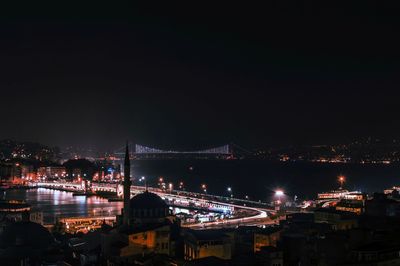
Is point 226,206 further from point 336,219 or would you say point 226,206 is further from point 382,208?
point 336,219

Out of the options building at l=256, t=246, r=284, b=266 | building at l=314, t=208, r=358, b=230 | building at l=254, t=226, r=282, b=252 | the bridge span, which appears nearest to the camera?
building at l=256, t=246, r=284, b=266

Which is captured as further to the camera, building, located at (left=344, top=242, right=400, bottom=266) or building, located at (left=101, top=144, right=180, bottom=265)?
building, located at (left=101, top=144, right=180, bottom=265)

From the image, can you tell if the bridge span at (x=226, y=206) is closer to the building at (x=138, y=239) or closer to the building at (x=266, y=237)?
the building at (x=138, y=239)

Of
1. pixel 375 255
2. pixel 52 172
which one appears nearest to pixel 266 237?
pixel 375 255

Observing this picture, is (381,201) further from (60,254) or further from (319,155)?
(319,155)

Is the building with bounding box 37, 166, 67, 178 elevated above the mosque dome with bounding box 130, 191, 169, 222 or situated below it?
above

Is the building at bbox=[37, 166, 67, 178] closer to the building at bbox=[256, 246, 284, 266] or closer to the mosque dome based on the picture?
the mosque dome

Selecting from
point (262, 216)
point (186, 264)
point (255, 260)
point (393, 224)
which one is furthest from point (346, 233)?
point (262, 216)

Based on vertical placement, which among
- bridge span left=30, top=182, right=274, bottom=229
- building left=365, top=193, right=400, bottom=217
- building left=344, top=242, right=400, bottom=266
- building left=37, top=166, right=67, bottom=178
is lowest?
bridge span left=30, top=182, right=274, bottom=229

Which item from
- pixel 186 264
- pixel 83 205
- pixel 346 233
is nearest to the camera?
pixel 186 264

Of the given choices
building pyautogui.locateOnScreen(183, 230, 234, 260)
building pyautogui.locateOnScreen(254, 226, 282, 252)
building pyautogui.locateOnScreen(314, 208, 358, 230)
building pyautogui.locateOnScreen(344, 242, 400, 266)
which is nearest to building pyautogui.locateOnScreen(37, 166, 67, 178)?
building pyautogui.locateOnScreen(314, 208, 358, 230)

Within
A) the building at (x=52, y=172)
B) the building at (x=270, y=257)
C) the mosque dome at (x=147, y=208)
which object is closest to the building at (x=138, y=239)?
the mosque dome at (x=147, y=208)
